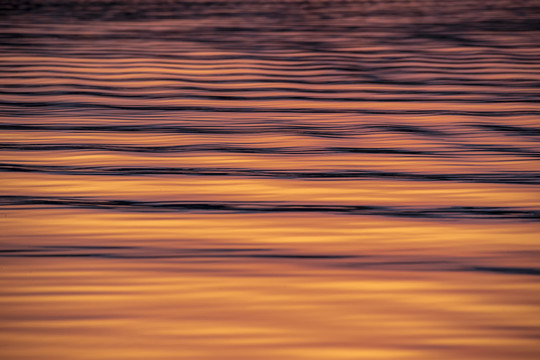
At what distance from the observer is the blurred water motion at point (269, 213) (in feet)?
3.29

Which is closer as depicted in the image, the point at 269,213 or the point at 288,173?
the point at 269,213

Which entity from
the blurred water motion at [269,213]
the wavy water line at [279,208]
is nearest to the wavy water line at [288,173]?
the blurred water motion at [269,213]

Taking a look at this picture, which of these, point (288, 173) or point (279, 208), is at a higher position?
point (288, 173)

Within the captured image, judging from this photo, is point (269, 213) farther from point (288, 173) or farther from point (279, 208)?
point (288, 173)

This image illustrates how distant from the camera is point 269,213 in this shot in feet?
4.86

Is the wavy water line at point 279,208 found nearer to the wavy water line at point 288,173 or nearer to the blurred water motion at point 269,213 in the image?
the blurred water motion at point 269,213

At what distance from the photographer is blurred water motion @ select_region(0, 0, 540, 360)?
1.00 m

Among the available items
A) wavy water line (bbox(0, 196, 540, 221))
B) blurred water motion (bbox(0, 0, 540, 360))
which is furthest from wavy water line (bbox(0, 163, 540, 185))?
wavy water line (bbox(0, 196, 540, 221))

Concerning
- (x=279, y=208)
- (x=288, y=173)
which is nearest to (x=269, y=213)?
(x=279, y=208)

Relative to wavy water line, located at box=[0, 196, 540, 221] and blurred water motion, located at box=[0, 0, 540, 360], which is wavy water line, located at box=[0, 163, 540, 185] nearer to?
blurred water motion, located at box=[0, 0, 540, 360]

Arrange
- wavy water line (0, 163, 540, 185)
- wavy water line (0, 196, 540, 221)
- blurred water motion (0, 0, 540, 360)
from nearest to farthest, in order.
Answer: 1. blurred water motion (0, 0, 540, 360)
2. wavy water line (0, 196, 540, 221)
3. wavy water line (0, 163, 540, 185)

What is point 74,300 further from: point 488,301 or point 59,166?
point 59,166

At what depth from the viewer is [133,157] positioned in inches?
75.4

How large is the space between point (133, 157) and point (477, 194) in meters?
0.68
